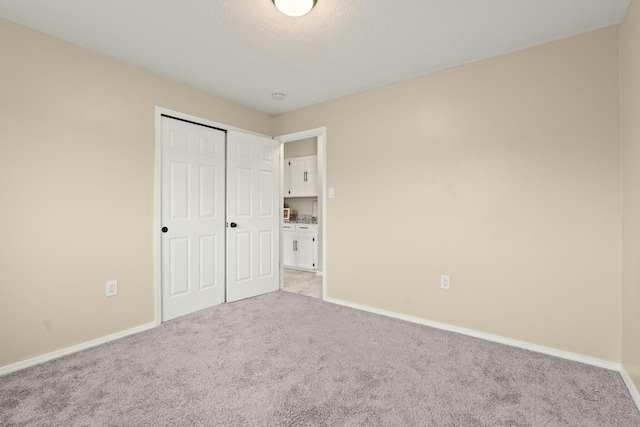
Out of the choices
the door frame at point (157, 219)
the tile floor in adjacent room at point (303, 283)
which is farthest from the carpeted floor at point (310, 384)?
the tile floor in adjacent room at point (303, 283)

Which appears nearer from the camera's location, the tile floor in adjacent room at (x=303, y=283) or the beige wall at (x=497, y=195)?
the beige wall at (x=497, y=195)

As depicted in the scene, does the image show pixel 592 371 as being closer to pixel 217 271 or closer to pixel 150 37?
pixel 217 271

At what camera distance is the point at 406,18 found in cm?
208

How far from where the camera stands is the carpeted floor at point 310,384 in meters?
1.63

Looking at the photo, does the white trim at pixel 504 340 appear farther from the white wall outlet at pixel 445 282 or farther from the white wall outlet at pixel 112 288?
the white wall outlet at pixel 112 288

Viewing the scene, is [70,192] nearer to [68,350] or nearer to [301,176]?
[68,350]

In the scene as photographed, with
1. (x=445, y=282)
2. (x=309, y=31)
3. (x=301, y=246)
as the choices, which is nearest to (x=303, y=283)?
(x=301, y=246)

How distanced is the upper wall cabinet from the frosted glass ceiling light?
3397 mm

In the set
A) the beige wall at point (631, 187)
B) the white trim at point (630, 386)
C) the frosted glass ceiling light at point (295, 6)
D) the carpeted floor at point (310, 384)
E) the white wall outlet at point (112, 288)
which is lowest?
the carpeted floor at point (310, 384)

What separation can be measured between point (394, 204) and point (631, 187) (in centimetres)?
173

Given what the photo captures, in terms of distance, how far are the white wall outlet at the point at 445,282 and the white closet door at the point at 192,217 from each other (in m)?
2.43

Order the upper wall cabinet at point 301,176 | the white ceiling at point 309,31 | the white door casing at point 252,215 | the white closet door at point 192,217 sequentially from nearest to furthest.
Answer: the white ceiling at point 309,31 < the white closet door at point 192,217 < the white door casing at point 252,215 < the upper wall cabinet at point 301,176

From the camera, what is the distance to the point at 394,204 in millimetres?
3146

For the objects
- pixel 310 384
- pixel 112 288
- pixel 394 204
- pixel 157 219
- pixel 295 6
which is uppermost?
pixel 295 6
